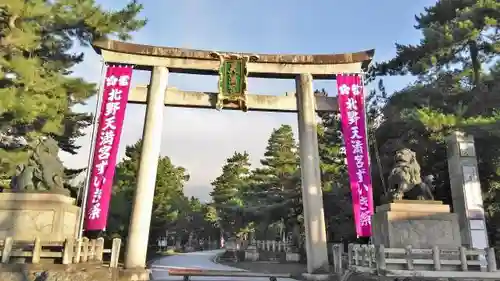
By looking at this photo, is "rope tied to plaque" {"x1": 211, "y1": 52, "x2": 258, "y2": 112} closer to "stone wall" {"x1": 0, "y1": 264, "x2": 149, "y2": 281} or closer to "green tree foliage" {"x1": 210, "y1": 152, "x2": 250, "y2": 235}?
"stone wall" {"x1": 0, "y1": 264, "x2": 149, "y2": 281}

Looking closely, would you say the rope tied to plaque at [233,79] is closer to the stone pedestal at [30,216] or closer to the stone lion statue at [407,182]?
the stone lion statue at [407,182]

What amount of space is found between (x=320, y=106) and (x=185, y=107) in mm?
5009

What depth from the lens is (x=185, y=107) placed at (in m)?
14.6

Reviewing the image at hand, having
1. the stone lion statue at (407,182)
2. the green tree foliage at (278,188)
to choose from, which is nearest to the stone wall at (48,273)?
the stone lion statue at (407,182)

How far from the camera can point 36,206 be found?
370 inches

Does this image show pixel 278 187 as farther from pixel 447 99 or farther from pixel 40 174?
pixel 40 174

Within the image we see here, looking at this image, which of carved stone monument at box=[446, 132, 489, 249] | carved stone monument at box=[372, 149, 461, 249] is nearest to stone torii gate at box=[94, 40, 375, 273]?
carved stone monument at box=[446, 132, 489, 249]

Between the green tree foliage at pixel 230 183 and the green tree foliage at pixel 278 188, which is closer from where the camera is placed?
the green tree foliage at pixel 278 188

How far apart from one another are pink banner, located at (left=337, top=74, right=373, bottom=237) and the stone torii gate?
1.66 feet

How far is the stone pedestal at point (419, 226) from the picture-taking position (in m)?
8.64

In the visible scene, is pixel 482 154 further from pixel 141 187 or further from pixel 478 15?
pixel 141 187

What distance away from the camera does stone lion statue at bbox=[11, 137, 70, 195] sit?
32.0ft

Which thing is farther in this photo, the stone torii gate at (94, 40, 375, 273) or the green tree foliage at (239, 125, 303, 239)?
the green tree foliage at (239, 125, 303, 239)

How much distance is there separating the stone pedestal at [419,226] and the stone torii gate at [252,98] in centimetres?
438
